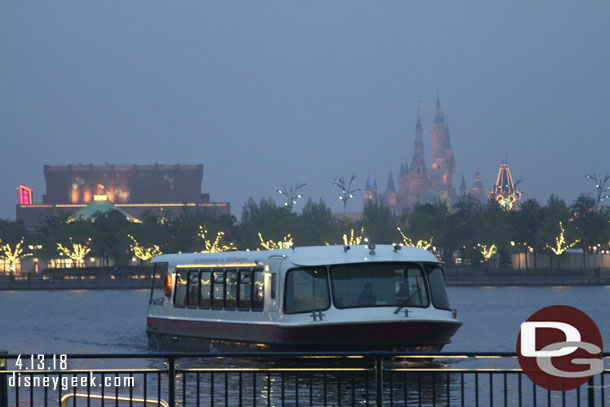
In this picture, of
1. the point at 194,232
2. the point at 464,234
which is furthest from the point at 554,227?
the point at 194,232

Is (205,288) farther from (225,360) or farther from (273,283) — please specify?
(273,283)

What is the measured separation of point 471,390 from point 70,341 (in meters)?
24.0

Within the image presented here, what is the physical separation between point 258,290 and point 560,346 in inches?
650

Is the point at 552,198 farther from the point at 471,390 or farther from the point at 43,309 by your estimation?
the point at 471,390

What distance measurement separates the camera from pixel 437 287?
85.3 ft

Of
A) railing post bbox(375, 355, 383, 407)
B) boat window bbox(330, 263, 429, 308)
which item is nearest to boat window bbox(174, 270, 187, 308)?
boat window bbox(330, 263, 429, 308)

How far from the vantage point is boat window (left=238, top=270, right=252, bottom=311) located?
2775 centimetres

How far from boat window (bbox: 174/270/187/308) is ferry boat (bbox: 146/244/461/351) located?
3172 mm

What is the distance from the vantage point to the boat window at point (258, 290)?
26.9m

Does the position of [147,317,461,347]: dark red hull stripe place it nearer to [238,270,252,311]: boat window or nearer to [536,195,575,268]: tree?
[238,270,252,311]: boat window

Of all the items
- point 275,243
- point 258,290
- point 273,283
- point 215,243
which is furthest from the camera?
point 215,243

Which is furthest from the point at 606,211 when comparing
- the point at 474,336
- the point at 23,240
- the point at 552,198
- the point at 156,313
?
the point at 156,313

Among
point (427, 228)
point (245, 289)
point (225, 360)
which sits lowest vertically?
point (225, 360)

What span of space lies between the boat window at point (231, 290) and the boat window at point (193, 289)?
1.85 meters
